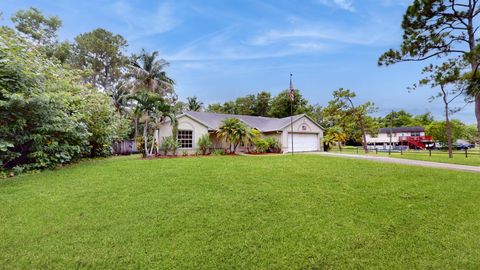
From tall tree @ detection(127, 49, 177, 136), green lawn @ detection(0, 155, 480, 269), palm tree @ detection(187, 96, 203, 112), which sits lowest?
green lawn @ detection(0, 155, 480, 269)

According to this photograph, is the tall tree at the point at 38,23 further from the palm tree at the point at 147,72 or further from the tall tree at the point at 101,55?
the palm tree at the point at 147,72

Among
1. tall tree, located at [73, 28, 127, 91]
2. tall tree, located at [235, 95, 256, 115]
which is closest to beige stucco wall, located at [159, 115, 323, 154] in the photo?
tall tree, located at [73, 28, 127, 91]

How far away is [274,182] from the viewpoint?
6.76 meters

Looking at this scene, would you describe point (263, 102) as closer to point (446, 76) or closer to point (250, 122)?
point (250, 122)

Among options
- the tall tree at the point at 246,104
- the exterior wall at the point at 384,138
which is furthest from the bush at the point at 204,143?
the exterior wall at the point at 384,138

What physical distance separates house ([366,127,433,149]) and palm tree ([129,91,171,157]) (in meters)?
40.8

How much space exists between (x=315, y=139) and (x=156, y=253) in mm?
20914

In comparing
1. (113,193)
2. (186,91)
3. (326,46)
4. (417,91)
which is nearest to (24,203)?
(113,193)

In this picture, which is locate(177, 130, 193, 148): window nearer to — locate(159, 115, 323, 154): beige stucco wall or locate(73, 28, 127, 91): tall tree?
locate(159, 115, 323, 154): beige stucco wall

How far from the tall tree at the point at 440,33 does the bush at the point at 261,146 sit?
9.49 m

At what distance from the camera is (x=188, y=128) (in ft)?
54.1

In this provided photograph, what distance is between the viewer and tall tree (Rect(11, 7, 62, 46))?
23.0 metres

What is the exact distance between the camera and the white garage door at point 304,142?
66.5ft

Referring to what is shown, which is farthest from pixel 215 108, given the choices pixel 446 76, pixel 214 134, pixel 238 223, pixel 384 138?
pixel 384 138
